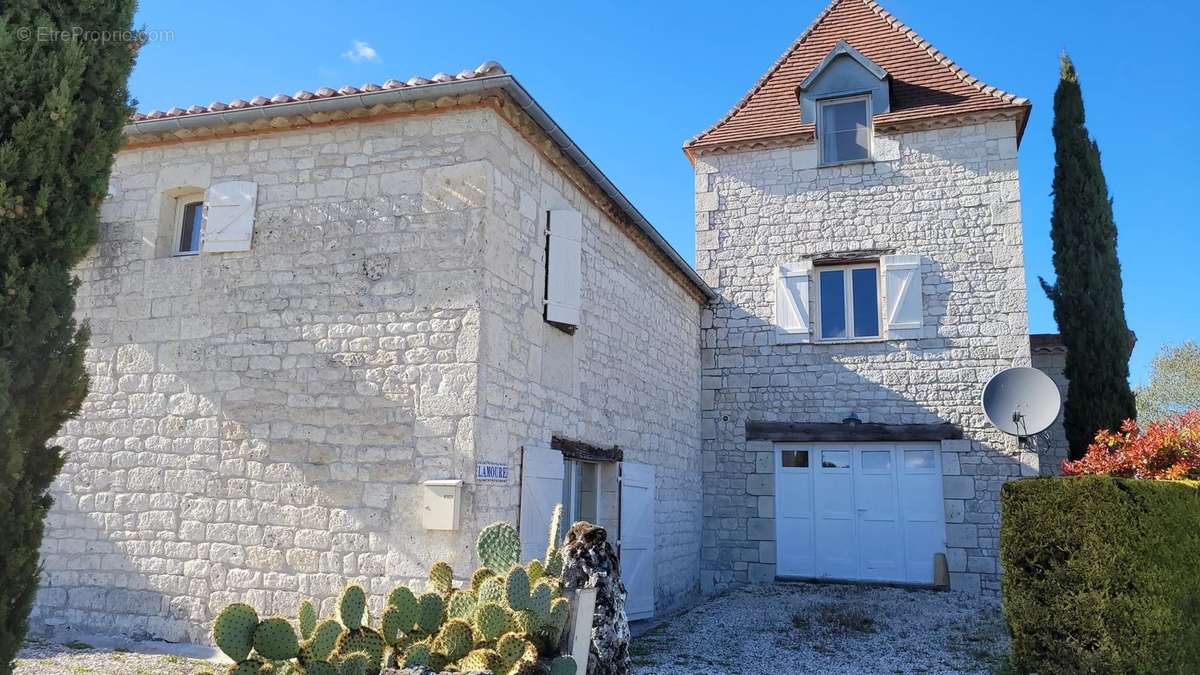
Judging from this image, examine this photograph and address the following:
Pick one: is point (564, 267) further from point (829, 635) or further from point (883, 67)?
point (883, 67)

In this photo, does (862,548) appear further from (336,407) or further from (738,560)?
(336,407)

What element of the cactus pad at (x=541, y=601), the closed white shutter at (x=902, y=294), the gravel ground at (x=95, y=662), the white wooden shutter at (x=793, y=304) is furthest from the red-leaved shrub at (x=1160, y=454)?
the gravel ground at (x=95, y=662)

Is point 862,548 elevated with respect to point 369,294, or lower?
lower

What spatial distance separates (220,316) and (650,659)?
430 centimetres

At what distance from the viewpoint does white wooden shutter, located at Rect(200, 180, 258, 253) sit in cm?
668

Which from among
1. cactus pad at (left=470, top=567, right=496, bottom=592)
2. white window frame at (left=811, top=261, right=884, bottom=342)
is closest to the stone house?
cactus pad at (left=470, top=567, right=496, bottom=592)

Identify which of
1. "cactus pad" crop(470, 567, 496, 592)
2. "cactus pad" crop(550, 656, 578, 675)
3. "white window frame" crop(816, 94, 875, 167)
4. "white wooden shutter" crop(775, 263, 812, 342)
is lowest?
"cactus pad" crop(550, 656, 578, 675)

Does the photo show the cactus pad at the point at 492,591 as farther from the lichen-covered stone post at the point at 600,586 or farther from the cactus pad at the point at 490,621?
the lichen-covered stone post at the point at 600,586

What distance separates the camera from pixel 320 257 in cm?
648

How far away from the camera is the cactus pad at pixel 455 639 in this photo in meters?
3.79

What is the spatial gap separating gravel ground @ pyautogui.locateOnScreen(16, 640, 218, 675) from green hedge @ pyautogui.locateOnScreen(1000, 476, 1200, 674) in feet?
17.5

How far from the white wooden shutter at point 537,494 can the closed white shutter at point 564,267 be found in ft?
3.79

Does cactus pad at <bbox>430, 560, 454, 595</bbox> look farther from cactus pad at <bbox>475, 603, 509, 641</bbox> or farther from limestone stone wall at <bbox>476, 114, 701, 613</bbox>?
limestone stone wall at <bbox>476, 114, 701, 613</bbox>

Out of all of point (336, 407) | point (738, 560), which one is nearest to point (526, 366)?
point (336, 407)
